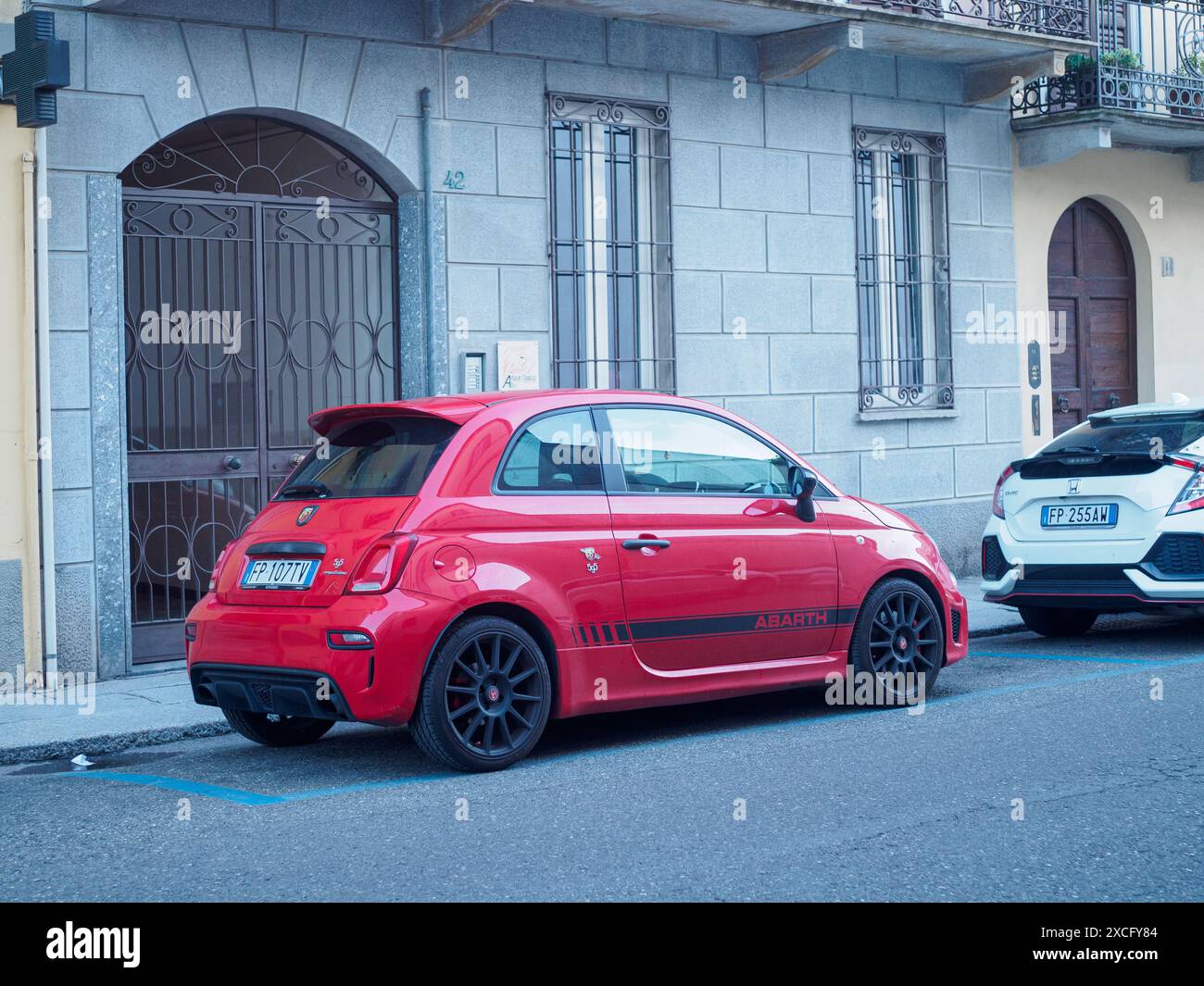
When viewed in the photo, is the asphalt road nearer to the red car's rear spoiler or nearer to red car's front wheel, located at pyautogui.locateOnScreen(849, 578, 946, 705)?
red car's front wheel, located at pyautogui.locateOnScreen(849, 578, 946, 705)

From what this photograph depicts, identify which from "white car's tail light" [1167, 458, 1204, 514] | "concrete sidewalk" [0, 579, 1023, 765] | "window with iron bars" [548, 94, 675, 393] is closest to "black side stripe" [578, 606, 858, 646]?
"concrete sidewalk" [0, 579, 1023, 765]

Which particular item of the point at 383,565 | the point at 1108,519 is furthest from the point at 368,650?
the point at 1108,519

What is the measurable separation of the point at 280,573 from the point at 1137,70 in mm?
12086

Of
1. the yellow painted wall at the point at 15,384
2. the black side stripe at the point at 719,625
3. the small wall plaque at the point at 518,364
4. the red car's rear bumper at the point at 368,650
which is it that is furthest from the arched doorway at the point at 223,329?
the black side stripe at the point at 719,625

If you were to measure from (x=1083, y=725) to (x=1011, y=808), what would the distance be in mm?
1880

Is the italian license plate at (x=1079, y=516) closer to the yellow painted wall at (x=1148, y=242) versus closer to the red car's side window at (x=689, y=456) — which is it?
the red car's side window at (x=689, y=456)

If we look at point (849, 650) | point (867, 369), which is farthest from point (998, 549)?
point (867, 369)

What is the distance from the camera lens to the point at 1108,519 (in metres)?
10.4

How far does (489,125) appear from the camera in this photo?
1243 cm

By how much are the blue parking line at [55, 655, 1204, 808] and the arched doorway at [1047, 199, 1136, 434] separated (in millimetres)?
7769

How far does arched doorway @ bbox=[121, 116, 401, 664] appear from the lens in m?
11.1

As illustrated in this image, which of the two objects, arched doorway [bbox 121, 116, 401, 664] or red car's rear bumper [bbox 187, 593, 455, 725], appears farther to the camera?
arched doorway [bbox 121, 116, 401, 664]

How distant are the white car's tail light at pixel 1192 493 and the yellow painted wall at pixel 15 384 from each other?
705 cm

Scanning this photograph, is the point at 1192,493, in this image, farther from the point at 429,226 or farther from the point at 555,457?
the point at 429,226
